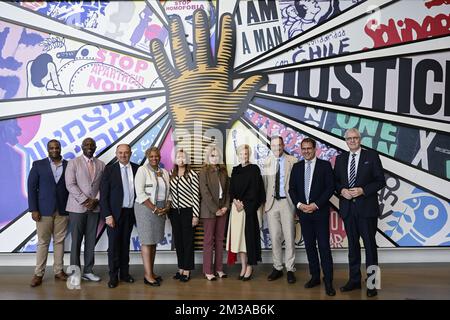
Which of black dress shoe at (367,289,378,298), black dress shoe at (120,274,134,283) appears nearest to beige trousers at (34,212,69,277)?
black dress shoe at (120,274,134,283)

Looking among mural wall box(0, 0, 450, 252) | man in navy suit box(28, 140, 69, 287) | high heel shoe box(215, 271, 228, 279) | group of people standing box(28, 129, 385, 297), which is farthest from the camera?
mural wall box(0, 0, 450, 252)

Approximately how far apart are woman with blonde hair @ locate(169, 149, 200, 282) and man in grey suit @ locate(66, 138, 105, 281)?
0.92m

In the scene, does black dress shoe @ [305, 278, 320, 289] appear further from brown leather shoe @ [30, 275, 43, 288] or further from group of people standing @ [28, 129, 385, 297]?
brown leather shoe @ [30, 275, 43, 288]

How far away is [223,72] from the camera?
451 centimetres

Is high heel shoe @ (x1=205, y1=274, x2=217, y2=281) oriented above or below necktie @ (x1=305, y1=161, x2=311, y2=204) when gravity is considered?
below

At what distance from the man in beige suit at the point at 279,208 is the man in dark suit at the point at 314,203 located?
0.73 feet

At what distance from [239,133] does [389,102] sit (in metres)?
2.03

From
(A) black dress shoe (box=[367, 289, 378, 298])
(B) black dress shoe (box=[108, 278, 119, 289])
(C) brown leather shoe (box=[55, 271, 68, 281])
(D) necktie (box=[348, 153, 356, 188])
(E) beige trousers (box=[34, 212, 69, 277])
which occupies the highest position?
(D) necktie (box=[348, 153, 356, 188])

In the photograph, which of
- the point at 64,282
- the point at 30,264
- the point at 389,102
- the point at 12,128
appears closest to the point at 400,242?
the point at 389,102

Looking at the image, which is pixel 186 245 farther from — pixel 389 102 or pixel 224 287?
pixel 389 102

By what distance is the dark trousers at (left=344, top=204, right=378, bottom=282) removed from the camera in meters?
3.46

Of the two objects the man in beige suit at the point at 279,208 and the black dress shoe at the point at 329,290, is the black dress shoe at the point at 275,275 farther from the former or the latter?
the black dress shoe at the point at 329,290

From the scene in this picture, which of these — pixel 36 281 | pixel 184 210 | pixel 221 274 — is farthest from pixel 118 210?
pixel 221 274

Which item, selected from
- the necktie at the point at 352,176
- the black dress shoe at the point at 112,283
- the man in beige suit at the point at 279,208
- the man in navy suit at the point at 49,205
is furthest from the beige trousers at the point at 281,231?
the man in navy suit at the point at 49,205
